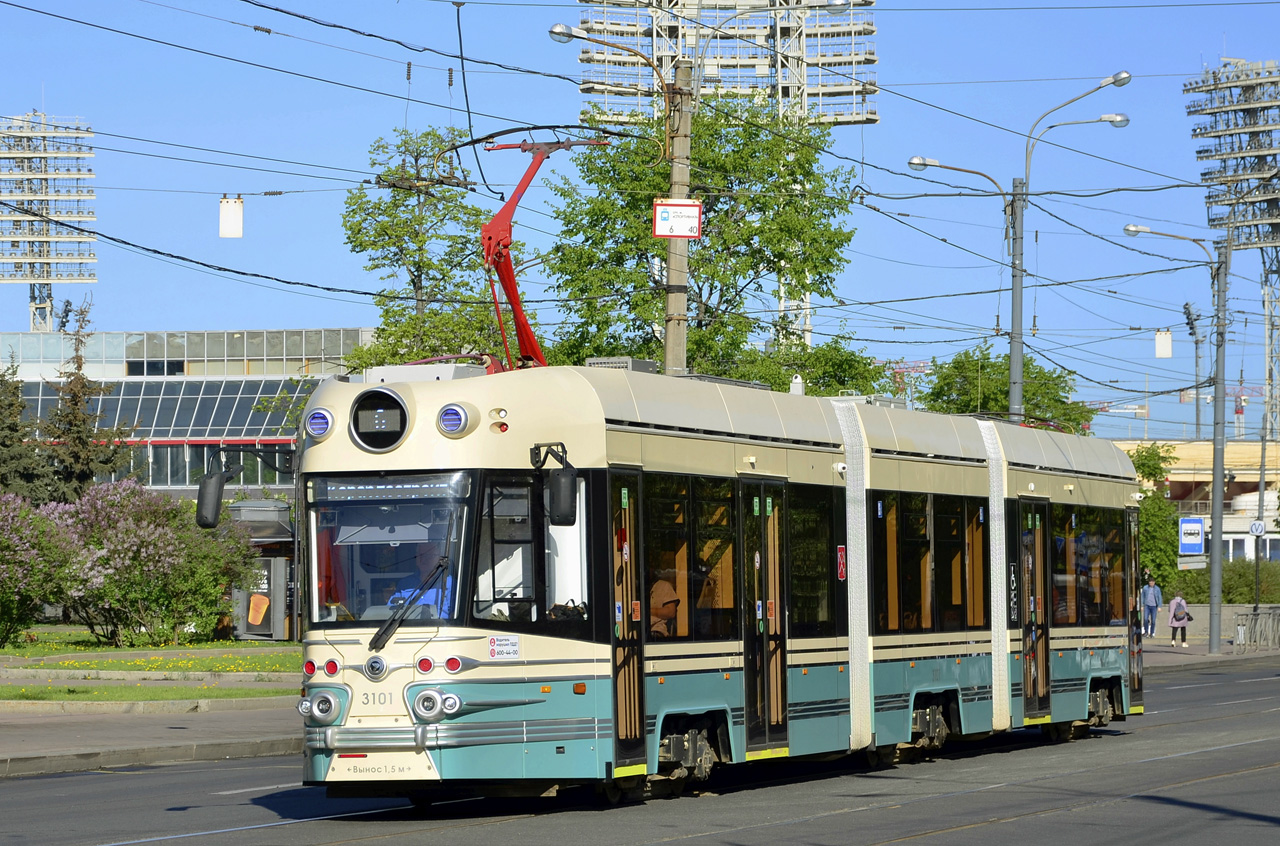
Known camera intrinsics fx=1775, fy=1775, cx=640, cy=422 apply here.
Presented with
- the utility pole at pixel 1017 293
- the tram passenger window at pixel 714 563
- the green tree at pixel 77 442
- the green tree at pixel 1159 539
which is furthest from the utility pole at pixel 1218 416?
A: the green tree at pixel 77 442

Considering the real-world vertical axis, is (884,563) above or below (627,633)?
above

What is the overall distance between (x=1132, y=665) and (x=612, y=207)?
72.2 ft

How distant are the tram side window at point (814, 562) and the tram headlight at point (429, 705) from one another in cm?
397

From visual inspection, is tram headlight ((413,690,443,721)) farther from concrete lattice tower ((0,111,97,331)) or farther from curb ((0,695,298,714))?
concrete lattice tower ((0,111,97,331))

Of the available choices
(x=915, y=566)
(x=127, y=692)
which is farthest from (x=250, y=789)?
(x=127, y=692)

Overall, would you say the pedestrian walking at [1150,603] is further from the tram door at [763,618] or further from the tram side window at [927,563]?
the tram door at [763,618]

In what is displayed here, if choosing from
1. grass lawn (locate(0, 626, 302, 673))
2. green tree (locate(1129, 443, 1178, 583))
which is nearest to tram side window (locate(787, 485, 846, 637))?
grass lawn (locate(0, 626, 302, 673))

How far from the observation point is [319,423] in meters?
12.7

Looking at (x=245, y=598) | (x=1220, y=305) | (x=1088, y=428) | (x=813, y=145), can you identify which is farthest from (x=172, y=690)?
(x=1088, y=428)

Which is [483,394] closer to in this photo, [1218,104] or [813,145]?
[813,145]

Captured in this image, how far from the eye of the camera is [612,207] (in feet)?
134

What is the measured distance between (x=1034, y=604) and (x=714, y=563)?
648cm

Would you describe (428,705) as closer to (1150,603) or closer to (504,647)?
(504,647)

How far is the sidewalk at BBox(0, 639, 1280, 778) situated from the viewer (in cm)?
1820
